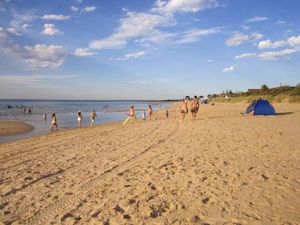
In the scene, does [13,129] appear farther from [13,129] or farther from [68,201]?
[68,201]

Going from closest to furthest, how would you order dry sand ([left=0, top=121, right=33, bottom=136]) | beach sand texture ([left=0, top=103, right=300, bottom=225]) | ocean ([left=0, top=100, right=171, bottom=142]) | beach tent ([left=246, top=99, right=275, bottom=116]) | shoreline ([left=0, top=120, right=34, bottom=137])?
beach sand texture ([left=0, top=103, right=300, bottom=225]), shoreline ([left=0, top=120, right=34, bottom=137]), dry sand ([left=0, top=121, right=33, bottom=136]), beach tent ([left=246, top=99, right=275, bottom=116]), ocean ([left=0, top=100, right=171, bottom=142])

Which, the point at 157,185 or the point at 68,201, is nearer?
the point at 68,201

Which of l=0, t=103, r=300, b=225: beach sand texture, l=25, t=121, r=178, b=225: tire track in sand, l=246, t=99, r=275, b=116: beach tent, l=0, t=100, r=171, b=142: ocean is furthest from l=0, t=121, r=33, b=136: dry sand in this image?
l=246, t=99, r=275, b=116: beach tent

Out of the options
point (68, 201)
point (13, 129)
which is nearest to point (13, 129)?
point (13, 129)

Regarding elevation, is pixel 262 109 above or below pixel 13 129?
above

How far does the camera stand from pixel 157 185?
645 centimetres

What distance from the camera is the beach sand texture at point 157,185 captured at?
495cm

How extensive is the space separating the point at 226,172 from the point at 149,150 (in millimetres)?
3748

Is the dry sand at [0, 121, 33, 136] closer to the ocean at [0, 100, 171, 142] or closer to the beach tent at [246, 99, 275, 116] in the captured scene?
the ocean at [0, 100, 171, 142]

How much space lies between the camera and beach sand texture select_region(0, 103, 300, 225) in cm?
495

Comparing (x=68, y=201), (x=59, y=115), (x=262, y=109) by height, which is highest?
(x=262, y=109)

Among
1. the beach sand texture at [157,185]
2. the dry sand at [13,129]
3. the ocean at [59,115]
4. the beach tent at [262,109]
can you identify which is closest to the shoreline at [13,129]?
the dry sand at [13,129]

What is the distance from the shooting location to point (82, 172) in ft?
25.6

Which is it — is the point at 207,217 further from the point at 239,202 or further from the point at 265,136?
the point at 265,136
